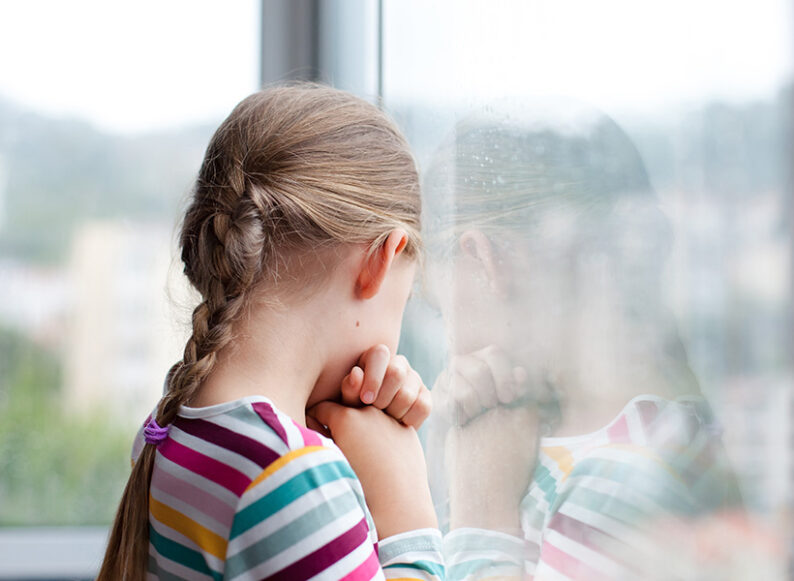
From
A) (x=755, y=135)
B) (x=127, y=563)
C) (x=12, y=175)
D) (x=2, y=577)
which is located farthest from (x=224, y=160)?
(x=2, y=577)

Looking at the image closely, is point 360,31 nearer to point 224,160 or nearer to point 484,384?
point 224,160

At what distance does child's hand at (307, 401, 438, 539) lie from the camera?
2.10ft

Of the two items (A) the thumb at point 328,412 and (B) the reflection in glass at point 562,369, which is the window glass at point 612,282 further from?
(A) the thumb at point 328,412

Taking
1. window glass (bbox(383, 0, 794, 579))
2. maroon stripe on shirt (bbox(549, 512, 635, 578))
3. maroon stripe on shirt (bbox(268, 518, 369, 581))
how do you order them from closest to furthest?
window glass (bbox(383, 0, 794, 579)), maroon stripe on shirt (bbox(549, 512, 635, 578)), maroon stripe on shirt (bbox(268, 518, 369, 581))

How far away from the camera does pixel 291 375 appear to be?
65cm

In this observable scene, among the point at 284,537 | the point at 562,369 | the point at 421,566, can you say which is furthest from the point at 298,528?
the point at 562,369

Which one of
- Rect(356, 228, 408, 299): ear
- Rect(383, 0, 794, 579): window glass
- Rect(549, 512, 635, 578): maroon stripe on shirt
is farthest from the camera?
Rect(356, 228, 408, 299): ear

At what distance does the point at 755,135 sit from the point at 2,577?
1.58 metres

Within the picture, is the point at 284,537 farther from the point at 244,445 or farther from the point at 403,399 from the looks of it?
the point at 403,399

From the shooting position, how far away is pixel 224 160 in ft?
2.20

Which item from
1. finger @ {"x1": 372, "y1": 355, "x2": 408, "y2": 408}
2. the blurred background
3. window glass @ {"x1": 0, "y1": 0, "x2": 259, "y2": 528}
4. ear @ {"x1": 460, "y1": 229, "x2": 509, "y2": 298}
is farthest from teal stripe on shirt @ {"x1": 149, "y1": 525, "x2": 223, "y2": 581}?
window glass @ {"x1": 0, "y1": 0, "x2": 259, "y2": 528}

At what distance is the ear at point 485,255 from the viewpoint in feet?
2.05

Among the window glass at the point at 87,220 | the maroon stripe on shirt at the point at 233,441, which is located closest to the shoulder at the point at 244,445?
the maroon stripe on shirt at the point at 233,441

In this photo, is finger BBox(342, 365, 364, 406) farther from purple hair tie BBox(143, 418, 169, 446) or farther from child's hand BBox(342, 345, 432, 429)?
purple hair tie BBox(143, 418, 169, 446)
